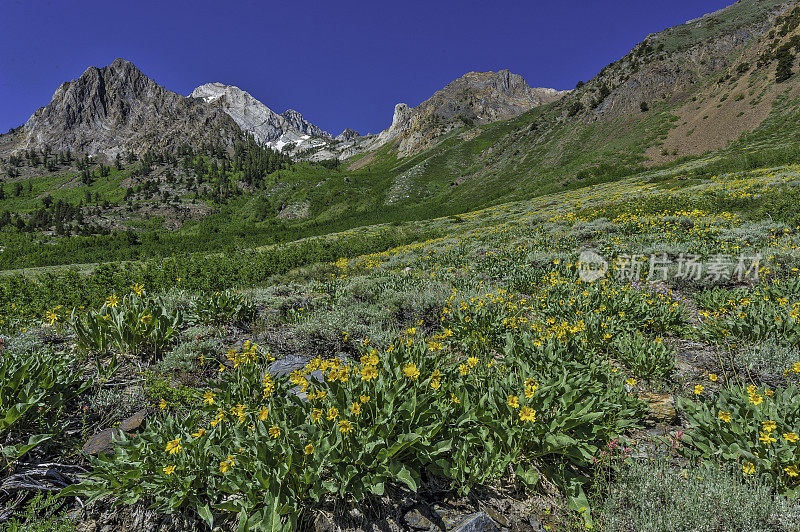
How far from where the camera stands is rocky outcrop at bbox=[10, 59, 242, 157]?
541 ft

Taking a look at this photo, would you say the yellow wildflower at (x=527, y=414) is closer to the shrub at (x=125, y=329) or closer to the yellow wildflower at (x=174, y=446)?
the yellow wildflower at (x=174, y=446)

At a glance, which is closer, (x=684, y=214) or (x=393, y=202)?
(x=684, y=214)

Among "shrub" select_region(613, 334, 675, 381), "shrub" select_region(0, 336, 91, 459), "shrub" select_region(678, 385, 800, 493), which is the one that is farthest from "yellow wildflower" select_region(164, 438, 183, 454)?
"shrub" select_region(613, 334, 675, 381)

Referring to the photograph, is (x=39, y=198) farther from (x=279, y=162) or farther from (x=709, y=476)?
(x=709, y=476)

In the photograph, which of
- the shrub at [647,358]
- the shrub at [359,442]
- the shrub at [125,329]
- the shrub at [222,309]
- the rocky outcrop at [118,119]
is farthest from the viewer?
the rocky outcrop at [118,119]

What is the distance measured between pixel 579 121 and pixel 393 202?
3743 cm

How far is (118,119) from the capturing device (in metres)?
176

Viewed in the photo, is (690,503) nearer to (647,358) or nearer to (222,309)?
(647,358)

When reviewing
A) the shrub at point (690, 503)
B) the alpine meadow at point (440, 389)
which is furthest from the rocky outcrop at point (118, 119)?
the shrub at point (690, 503)

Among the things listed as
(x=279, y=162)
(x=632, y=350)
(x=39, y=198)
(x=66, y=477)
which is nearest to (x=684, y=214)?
(x=632, y=350)

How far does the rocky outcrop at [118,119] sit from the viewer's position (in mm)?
164875

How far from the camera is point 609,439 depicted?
10.0 ft

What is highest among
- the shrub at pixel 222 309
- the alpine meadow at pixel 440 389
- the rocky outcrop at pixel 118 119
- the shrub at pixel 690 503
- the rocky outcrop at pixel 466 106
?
the rocky outcrop at pixel 118 119

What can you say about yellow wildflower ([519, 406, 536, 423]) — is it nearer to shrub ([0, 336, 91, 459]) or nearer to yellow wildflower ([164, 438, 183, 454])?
yellow wildflower ([164, 438, 183, 454])
